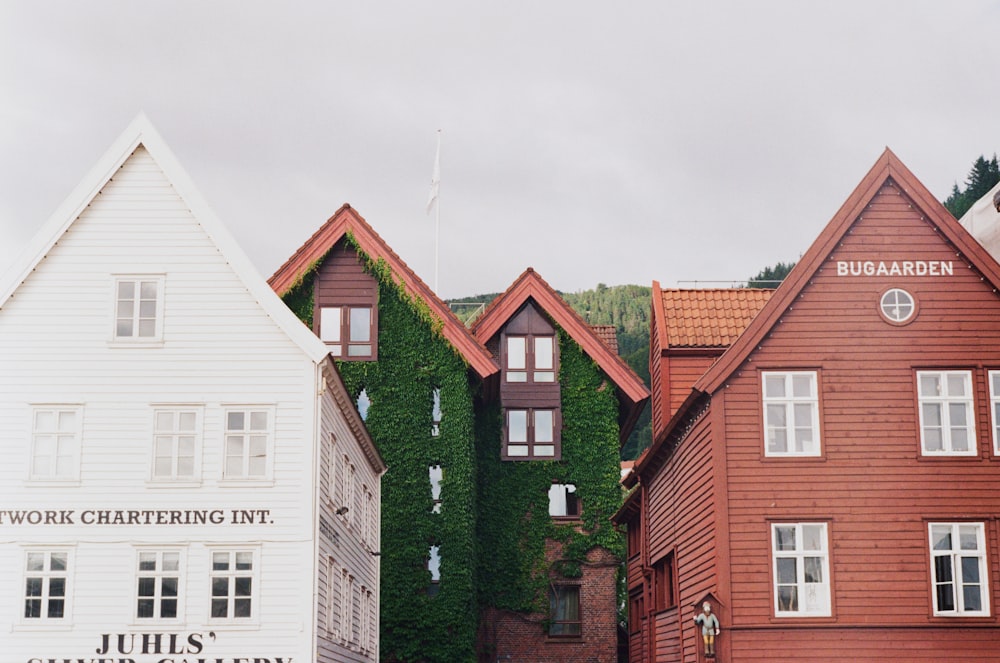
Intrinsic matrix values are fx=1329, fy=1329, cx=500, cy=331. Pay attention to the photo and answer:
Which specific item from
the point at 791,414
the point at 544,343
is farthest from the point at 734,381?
the point at 544,343

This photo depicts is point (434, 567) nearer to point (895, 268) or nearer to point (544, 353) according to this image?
point (544, 353)

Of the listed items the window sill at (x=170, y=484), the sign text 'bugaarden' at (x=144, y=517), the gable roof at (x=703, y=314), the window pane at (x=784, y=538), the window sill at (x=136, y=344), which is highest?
the gable roof at (x=703, y=314)

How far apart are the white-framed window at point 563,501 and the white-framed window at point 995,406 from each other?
22579mm

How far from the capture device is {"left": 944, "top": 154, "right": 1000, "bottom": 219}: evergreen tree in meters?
77.1

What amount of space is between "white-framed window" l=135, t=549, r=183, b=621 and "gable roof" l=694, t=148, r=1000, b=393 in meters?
13.5

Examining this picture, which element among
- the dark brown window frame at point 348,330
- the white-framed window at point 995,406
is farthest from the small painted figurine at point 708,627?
the dark brown window frame at point 348,330

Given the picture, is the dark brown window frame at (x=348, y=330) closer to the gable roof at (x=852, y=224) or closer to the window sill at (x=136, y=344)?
the window sill at (x=136, y=344)

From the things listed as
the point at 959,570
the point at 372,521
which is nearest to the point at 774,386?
the point at 959,570

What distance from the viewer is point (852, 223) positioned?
97.8 ft

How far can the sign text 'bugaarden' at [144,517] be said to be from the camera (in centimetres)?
2859

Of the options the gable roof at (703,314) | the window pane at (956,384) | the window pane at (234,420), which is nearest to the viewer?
the window pane at (234,420)

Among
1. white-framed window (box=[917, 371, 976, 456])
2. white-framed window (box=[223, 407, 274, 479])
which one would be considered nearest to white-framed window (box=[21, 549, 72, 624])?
white-framed window (box=[223, 407, 274, 479])

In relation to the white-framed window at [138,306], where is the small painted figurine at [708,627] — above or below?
below

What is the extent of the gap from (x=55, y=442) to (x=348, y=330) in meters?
18.3
